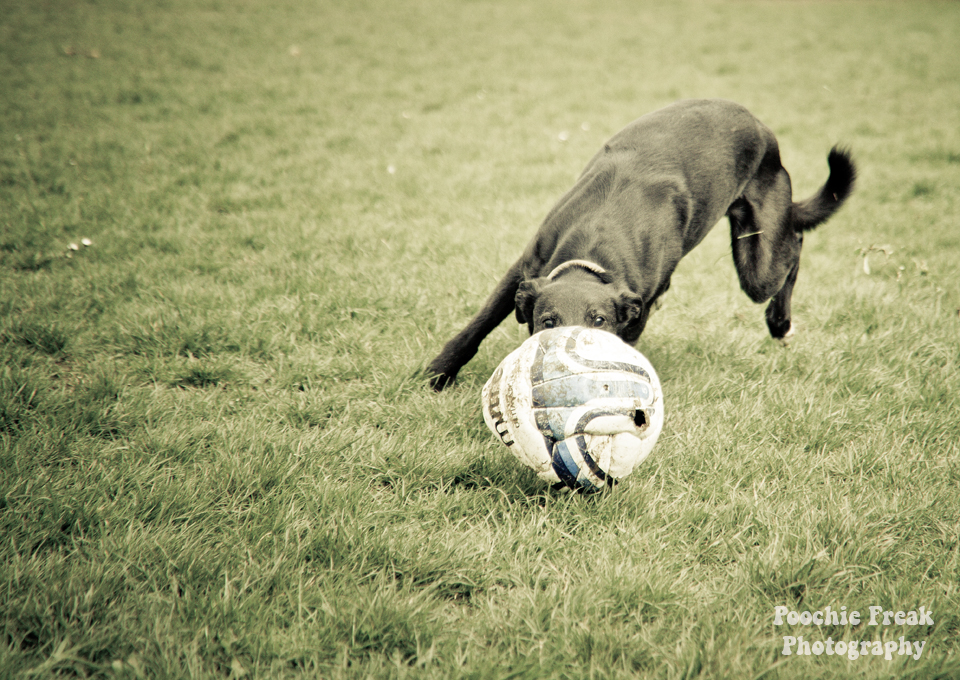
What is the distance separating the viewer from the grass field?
6.15ft

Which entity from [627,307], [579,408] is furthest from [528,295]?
[579,408]

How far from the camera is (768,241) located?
3.57 meters

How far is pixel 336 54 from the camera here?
10.2 meters

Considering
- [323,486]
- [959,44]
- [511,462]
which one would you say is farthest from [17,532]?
[959,44]

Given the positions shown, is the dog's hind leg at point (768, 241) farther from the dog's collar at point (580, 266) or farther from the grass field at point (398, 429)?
the dog's collar at point (580, 266)

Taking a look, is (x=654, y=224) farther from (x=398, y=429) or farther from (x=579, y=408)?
(x=398, y=429)

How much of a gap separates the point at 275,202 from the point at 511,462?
12.1 ft

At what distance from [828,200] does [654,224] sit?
1.49m

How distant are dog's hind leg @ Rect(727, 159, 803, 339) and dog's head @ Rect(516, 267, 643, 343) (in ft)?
3.77

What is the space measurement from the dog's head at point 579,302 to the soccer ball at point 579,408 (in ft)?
0.91

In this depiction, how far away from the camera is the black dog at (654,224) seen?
2.80 m

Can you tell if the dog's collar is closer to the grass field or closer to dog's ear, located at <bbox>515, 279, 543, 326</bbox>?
dog's ear, located at <bbox>515, 279, 543, 326</bbox>

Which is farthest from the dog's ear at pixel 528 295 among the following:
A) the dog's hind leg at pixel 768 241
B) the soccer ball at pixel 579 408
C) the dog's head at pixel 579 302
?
the dog's hind leg at pixel 768 241

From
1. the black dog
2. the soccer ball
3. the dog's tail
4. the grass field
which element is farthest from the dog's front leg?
the dog's tail
